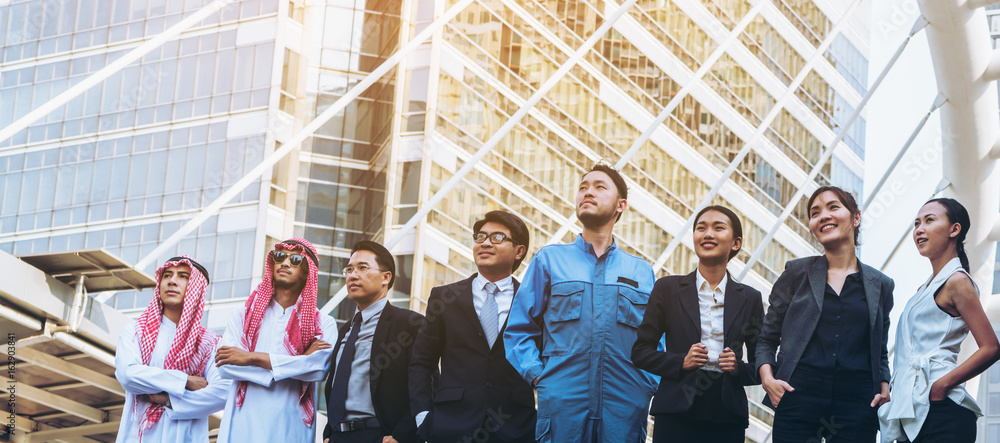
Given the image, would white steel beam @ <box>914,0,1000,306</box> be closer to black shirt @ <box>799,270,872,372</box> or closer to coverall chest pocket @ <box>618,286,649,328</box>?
black shirt @ <box>799,270,872,372</box>

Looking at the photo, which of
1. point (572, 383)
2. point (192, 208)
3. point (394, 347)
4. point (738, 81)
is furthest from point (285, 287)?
point (738, 81)

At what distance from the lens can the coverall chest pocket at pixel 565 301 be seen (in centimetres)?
504

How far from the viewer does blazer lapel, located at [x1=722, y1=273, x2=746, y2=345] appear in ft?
16.3

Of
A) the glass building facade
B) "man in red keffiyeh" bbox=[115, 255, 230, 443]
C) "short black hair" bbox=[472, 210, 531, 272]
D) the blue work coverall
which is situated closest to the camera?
the blue work coverall

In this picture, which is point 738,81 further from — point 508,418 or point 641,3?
point 508,418

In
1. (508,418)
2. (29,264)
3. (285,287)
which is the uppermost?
(29,264)

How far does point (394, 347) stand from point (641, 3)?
39.7 meters

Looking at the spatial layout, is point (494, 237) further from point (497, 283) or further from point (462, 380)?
point (462, 380)

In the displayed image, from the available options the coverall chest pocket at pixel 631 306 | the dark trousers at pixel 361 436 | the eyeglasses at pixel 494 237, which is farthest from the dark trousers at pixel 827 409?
the dark trousers at pixel 361 436

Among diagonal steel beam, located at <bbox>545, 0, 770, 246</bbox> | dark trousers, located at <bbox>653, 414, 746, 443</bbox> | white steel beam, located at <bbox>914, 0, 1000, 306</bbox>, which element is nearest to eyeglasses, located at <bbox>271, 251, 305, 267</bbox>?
dark trousers, located at <bbox>653, 414, 746, 443</bbox>

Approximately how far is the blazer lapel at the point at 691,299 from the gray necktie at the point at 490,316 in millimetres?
824

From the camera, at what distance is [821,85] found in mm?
52000

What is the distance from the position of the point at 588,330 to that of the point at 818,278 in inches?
37.6

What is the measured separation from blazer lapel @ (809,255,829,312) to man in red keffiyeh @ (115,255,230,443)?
2934 mm
